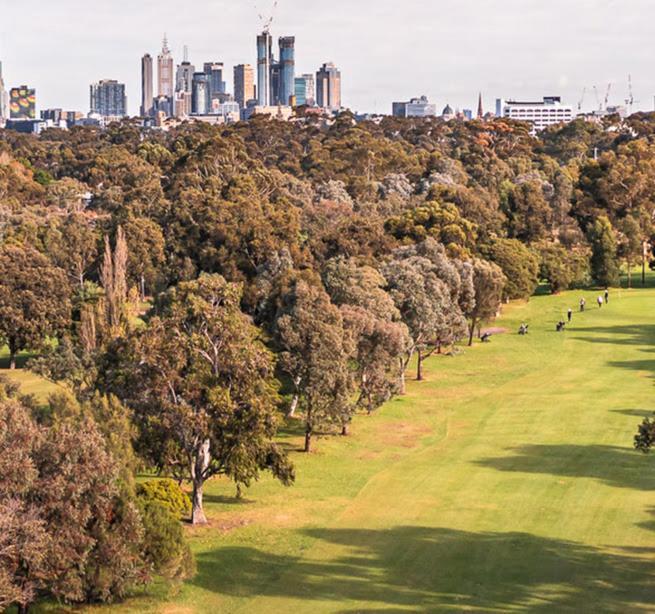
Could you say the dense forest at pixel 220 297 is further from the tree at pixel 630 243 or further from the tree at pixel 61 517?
the tree at pixel 630 243

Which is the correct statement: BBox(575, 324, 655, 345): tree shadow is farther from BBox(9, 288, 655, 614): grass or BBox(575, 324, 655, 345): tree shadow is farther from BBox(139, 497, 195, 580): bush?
BBox(139, 497, 195, 580): bush

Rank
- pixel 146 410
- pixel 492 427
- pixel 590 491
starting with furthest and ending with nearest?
1. pixel 492 427
2. pixel 590 491
3. pixel 146 410

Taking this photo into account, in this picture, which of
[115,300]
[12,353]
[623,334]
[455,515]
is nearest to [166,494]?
[455,515]

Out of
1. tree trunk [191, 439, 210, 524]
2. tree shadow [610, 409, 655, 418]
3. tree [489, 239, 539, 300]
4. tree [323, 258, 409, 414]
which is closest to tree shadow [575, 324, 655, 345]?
tree [489, 239, 539, 300]

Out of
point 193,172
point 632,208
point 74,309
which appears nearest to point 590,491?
point 74,309

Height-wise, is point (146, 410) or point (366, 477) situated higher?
point (146, 410)

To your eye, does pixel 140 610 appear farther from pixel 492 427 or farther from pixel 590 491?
pixel 492 427
